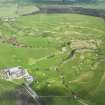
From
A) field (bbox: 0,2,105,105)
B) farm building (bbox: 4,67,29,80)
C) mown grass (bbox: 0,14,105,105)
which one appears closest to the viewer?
field (bbox: 0,2,105,105)

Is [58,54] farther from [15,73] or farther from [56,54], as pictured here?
[15,73]

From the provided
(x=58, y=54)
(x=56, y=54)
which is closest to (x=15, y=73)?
(x=56, y=54)

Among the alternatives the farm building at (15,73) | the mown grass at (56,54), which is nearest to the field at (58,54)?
the mown grass at (56,54)

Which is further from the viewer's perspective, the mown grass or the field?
the mown grass

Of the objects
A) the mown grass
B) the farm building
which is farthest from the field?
the farm building

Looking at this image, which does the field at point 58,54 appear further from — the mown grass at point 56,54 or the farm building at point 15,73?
the farm building at point 15,73

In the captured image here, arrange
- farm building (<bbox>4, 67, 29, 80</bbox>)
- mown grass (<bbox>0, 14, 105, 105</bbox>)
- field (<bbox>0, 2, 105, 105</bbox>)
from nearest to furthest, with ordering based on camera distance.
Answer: field (<bbox>0, 2, 105, 105</bbox>)
mown grass (<bbox>0, 14, 105, 105</bbox>)
farm building (<bbox>4, 67, 29, 80</bbox>)

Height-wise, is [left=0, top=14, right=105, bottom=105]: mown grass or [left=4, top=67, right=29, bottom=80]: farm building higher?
[left=4, top=67, right=29, bottom=80]: farm building

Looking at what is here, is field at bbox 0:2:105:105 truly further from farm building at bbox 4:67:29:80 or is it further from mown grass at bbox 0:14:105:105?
farm building at bbox 4:67:29:80

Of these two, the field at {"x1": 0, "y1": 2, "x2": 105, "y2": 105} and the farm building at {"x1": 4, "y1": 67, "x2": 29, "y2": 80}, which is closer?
the field at {"x1": 0, "y1": 2, "x2": 105, "y2": 105}
